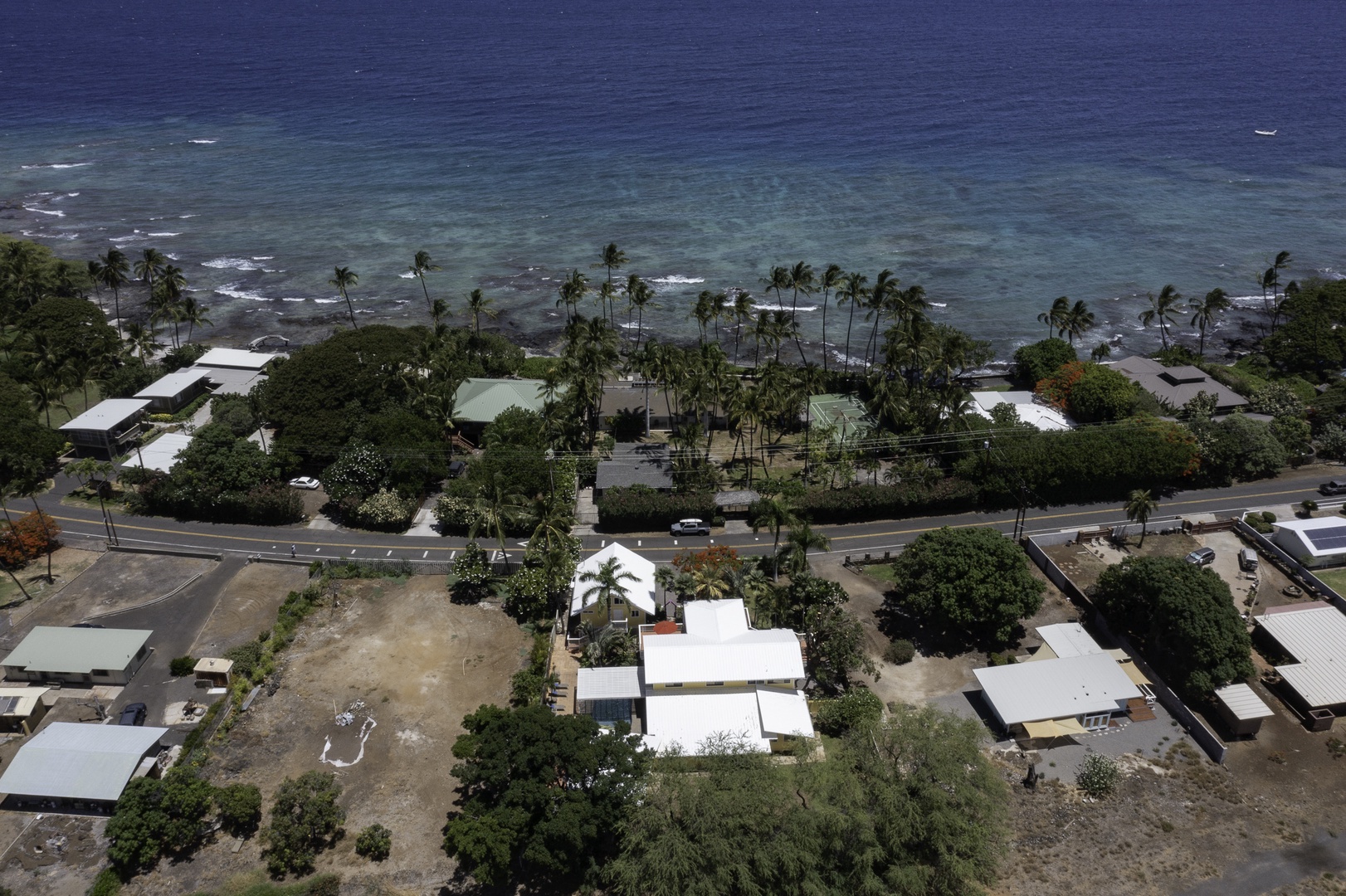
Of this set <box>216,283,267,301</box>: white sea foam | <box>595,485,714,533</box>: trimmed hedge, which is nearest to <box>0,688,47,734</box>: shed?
<box>595,485,714,533</box>: trimmed hedge

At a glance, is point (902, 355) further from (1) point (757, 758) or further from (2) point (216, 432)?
(2) point (216, 432)

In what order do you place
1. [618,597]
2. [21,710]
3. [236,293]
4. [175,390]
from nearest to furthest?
[21,710] → [618,597] → [175,390] → [236,293]

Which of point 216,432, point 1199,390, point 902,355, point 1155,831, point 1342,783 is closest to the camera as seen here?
point 1155,831

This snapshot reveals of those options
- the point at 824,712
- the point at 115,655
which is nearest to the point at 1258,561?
the point at 824,712

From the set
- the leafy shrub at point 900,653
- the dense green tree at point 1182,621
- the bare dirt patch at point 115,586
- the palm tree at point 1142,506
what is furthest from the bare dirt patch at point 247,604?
the palm tree at point 1142,506

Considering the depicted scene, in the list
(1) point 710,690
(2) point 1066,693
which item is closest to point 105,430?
(1) point 710,690

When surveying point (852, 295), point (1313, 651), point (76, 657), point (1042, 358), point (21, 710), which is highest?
point (852, 295)

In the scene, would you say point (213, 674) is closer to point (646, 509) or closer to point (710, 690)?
point (710, 690)
